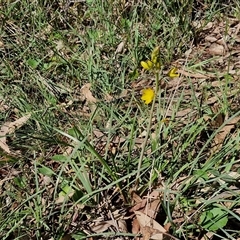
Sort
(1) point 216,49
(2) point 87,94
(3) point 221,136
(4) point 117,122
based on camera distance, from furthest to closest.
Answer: (1) point 216,49 < (2) point 87,94 < (4) point 117,122 < (3) point 221,136

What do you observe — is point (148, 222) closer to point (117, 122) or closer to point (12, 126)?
point (117, 122)

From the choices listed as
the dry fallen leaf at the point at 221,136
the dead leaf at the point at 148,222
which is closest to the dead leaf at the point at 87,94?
the dry fallen leaf at the point at 221,136

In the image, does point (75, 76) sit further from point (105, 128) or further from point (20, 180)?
point (20, 180)

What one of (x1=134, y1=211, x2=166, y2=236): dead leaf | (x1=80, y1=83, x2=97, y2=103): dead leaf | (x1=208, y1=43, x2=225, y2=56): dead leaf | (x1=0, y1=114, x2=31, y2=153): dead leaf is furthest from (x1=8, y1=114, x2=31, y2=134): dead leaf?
(x1=208, y1=43, x2=225, y2=56): dead leaf

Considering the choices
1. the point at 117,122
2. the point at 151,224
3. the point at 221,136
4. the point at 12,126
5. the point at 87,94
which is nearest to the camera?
the point at 151,224

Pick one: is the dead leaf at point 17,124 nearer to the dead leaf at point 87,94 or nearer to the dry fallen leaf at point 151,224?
the dead leaf at point 87,94

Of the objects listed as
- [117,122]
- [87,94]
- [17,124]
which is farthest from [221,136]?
[17,124]

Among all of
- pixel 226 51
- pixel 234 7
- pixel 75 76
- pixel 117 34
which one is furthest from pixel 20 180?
pixel 234 7

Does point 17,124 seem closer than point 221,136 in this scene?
No
